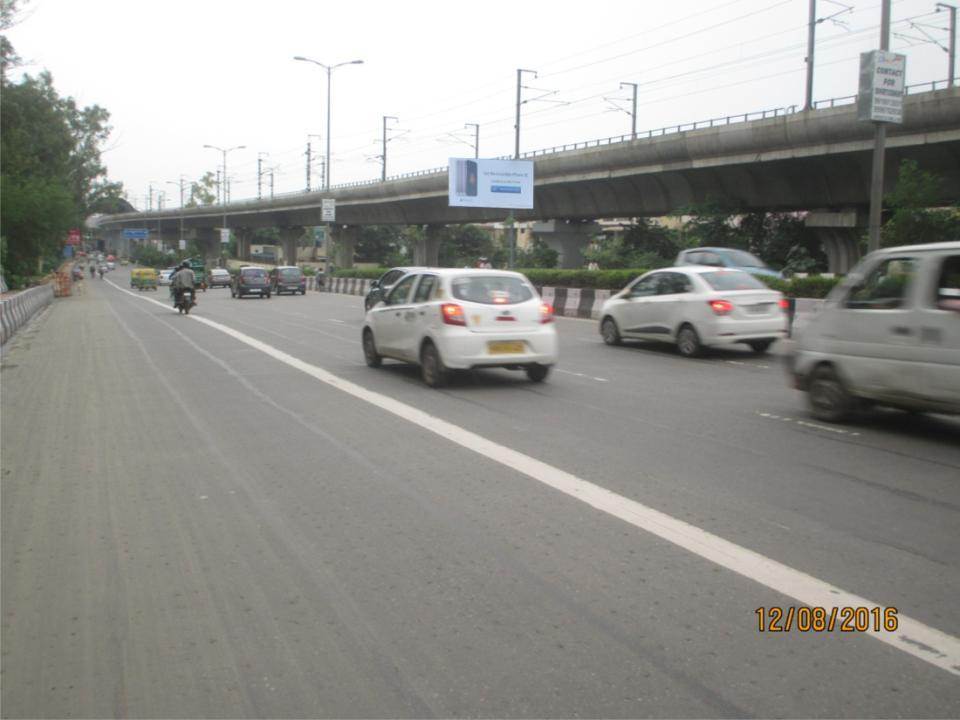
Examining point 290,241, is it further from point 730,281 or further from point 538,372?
point 538,372

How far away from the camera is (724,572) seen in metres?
4.86

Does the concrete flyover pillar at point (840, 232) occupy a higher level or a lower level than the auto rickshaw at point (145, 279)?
higher

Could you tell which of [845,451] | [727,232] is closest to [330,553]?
[845,451]

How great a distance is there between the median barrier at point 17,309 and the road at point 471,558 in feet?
38.5

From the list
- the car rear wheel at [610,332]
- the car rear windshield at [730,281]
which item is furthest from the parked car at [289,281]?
the car rear windshield at [730,281]

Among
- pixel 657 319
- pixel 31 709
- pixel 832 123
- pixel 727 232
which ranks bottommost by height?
pixel 31 709

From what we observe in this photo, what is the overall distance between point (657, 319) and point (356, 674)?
530 inches

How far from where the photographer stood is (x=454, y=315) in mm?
11719

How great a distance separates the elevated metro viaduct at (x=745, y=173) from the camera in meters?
33.1

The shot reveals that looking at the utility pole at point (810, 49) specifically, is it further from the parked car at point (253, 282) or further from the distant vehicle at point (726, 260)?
the parked car at point (253, 282)

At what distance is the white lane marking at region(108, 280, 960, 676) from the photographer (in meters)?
3.98

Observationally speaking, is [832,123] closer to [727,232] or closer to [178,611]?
[727,232]
